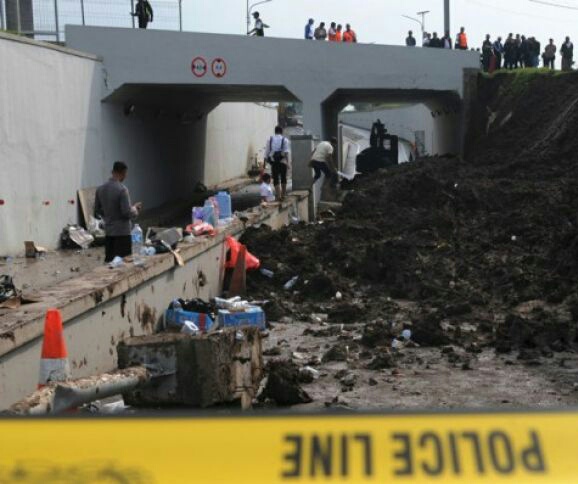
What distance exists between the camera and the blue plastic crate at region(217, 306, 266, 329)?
10.1 metres

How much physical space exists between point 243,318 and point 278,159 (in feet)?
33.9

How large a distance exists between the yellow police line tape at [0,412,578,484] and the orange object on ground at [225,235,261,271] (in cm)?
1151

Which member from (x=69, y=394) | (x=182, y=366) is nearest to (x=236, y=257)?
(x=182, y=366)

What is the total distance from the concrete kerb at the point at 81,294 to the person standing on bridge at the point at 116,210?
690 mm

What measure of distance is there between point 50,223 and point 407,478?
1663 centimetres

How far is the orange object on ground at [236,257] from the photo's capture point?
45.7 ft

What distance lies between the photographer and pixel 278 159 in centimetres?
2061

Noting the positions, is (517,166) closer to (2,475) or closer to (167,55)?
(167,55)

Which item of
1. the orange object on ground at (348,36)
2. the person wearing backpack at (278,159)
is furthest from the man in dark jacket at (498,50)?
the person wearing backpack at (278,159)

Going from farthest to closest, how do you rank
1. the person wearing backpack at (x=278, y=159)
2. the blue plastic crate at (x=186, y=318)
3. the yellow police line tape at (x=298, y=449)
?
1. the person wearing backpack at (x=278, y=159)
2. the blue plastic crate at (x=186, y=318)
3. the yellow police line tape at (x=298, y=449)

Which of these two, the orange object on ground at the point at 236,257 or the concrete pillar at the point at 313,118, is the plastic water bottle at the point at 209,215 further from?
the concrete pillar at the point at 313,118

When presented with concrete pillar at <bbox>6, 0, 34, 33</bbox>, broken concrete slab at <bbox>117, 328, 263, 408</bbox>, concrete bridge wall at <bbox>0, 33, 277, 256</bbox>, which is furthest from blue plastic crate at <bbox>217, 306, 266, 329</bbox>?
concrete pillar at <bbox>6, 0, 34, 33</bbox>

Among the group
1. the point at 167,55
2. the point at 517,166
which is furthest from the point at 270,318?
the point at 517,166

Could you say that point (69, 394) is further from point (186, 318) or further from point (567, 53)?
point (567, 53)
